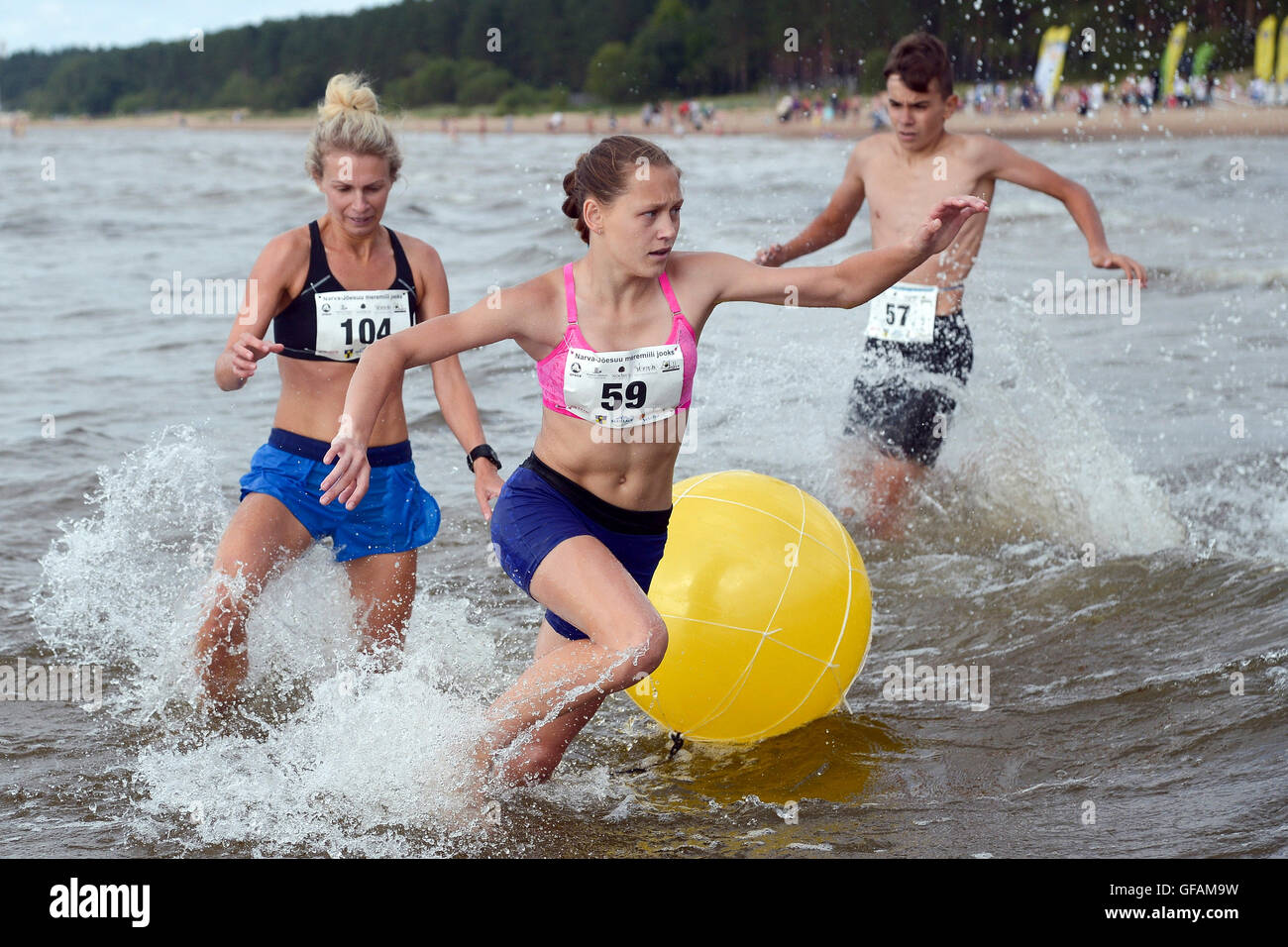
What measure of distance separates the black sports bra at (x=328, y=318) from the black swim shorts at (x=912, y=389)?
286 cm

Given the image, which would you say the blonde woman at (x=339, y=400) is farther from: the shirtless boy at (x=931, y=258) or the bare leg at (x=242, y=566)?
the shirtless boy at (x=931, y=258)

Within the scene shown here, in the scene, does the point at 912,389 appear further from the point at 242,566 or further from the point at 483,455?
the point at 242,566

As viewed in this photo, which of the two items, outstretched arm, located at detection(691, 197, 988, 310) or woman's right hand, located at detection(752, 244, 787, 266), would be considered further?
woman's right hand, located at detection(752, 244, 787, 266)

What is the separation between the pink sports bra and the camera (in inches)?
150

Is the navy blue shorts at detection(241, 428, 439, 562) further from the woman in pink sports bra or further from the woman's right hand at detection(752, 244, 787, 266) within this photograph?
the woman's right hand at detection(752, 244, 787, 266)

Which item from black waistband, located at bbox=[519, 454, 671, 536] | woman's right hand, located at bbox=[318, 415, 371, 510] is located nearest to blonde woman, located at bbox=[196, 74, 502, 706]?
black waistband, located at bbox=[519, 454, 671, 536]

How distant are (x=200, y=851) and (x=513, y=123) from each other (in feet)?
268

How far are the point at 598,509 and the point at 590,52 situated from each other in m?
88.3

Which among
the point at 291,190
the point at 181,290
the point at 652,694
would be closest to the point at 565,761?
the point at 652,694

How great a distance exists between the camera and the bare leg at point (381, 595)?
4844 mm

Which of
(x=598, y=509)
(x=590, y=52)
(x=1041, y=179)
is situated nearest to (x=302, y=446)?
(x=598, y=509)

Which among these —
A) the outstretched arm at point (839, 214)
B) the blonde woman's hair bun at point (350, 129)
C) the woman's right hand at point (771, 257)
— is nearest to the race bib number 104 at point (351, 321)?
the blonde woman's hair bun at point (350, 129)

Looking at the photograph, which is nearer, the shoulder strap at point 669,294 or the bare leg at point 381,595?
the shoulder strap at point 669,294

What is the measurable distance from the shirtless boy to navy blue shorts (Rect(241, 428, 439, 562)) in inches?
95.5
